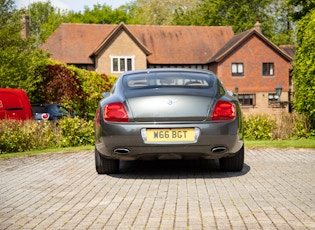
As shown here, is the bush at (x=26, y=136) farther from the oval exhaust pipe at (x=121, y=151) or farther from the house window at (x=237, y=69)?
the house window at (x=237, y=69)

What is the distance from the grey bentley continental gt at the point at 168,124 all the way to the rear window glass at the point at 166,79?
1.03 ft

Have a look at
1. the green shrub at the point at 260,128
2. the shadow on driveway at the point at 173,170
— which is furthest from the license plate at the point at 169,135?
the green shrub at the point at 260,128

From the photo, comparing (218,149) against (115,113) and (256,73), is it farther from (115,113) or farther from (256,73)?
(256,73)

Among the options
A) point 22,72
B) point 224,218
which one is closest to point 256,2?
point 22,72

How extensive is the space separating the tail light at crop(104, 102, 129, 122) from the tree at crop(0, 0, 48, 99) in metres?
17.9

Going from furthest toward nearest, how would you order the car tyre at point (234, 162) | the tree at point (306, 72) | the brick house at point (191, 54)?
1. the brick house at point (191, 54)
2. the tree at point (306, 72)
3. the car tyre at point (234, 162)

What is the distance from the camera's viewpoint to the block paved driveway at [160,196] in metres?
4.84

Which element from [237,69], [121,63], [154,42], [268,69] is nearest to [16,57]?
[121,63]

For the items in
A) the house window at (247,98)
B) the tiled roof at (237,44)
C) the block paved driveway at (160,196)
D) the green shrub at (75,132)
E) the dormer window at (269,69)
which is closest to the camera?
the block paved driveway at (160,196)

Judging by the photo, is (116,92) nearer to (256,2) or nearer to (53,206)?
(53,206)

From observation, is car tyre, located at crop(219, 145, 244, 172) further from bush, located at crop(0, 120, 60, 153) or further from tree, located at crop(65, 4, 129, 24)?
tree, located at crop(65, 4, 129, 24)

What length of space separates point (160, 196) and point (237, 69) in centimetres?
4621

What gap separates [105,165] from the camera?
7867 millimetres

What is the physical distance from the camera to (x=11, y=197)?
6.25 meters
